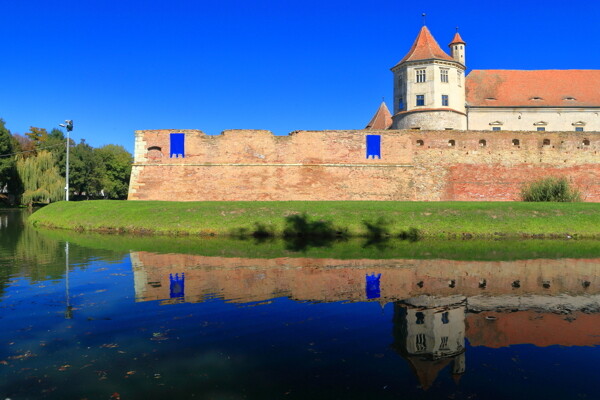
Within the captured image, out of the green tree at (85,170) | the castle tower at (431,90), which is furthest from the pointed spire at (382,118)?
the green tree at (85,170)

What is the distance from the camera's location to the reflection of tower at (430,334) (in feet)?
17.0

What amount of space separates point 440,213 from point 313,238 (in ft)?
20.2

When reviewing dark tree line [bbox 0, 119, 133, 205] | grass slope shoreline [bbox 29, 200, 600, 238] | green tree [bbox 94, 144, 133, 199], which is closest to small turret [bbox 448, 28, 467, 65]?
grass slope shoreline [bbox 29, 200, 600, 238]

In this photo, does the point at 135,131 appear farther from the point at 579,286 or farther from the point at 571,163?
the point at 571,163

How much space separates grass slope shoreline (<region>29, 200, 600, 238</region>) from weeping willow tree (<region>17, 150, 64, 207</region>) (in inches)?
804

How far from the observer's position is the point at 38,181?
39594mm

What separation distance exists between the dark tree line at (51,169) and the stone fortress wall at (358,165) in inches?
737

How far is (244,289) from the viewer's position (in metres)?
8.77

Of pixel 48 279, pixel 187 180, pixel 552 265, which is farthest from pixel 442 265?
pixel 187 180

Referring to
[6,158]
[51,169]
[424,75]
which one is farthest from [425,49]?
[6,158]

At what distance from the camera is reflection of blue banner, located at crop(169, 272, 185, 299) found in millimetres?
8320

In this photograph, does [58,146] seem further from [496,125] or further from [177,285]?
[177,285]

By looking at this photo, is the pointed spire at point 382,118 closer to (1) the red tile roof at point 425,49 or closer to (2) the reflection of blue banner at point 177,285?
(1) the red tile roof at point 425,49

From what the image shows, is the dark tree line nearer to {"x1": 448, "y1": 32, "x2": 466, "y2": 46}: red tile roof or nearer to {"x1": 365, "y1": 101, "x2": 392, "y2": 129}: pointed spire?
{"x1": 365, "y1": 101, "x2": 392, "y2": 129}: pointed spire
